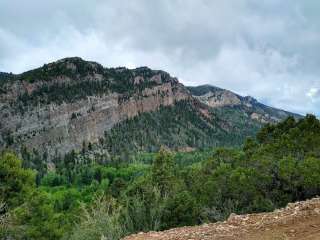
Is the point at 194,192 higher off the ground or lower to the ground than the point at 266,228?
lower

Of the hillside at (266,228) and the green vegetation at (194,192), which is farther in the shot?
the green vegetation at (194,192)

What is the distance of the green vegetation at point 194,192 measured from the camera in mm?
28141

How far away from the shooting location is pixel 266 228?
14.6 metres

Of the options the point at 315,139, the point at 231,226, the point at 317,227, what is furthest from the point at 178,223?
the point at 317,227

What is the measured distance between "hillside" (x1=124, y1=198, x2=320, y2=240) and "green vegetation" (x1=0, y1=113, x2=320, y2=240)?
8.21 metres

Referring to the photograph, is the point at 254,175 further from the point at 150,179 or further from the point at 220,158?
the point at 150,179

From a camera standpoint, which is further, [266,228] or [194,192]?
[194,192]

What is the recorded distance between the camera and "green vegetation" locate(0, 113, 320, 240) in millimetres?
28141

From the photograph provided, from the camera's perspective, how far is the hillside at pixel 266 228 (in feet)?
45.1

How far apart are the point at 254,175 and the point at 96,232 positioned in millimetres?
11366

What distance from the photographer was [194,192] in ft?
116

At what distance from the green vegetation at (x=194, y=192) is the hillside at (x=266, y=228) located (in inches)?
323

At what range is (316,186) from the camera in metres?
30.0

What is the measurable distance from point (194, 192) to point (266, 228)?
68.0 ft
